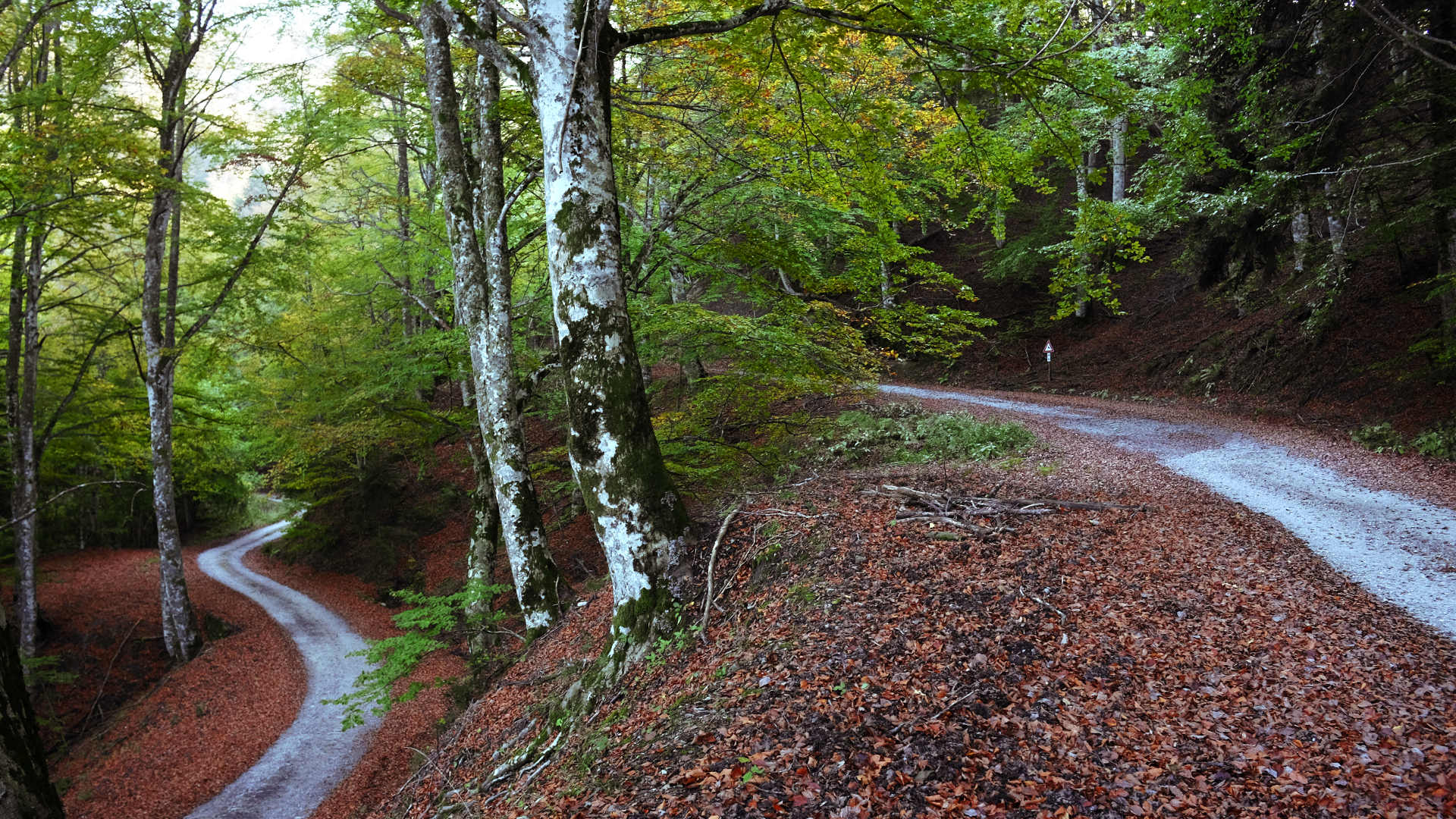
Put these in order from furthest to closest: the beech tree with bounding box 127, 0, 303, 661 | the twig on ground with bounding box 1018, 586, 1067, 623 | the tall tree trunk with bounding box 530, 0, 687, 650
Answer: the beech tree with bounding box 127, 0, 303, 661, the twig on ground with bounding box 1018, 586, 1067, 623, the tall tree trunk with bounding box 530, 0, 687, 650


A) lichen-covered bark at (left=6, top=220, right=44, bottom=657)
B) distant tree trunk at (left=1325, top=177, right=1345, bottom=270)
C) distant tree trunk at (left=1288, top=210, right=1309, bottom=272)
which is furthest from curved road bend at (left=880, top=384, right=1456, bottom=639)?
lichen-covered bark at (left=6, top=220, right=44, bottom=657)

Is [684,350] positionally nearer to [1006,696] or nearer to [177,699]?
[1006,696]

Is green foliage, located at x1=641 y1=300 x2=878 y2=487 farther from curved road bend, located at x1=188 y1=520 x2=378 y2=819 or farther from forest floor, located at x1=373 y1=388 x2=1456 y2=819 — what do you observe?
curved road bend, located at x1=188 y1=520 x2=378 y2=819

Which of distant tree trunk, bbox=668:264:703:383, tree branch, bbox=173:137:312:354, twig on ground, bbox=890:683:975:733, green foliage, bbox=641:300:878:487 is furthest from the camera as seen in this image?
tree branch, bbox=173:137:312:354

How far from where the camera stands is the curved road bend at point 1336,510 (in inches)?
226

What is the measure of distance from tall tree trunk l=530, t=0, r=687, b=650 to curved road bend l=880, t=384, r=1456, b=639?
5894 millimetres

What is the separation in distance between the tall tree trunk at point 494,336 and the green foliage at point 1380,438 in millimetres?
12913

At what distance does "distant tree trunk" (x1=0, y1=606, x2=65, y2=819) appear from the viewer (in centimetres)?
405

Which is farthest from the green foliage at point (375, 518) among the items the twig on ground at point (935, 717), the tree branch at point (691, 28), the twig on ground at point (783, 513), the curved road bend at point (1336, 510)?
the twig on ground at point (935, 717)

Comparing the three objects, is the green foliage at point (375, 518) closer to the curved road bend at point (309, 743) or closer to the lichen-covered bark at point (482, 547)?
the curved road bend at point (309, 743)

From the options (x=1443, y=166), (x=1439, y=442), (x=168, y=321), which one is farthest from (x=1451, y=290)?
(x=168, y=321)

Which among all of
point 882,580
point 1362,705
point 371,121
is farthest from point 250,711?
point 1362,705

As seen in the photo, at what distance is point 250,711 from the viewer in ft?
40.1

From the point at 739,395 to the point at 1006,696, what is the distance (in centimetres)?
652
